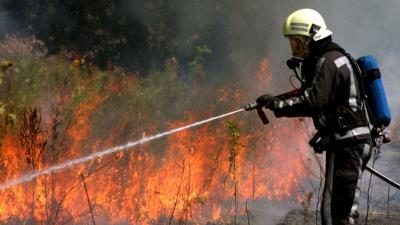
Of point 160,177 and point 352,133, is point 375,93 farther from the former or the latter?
point 160,177

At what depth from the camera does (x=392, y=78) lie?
2619 centimetres

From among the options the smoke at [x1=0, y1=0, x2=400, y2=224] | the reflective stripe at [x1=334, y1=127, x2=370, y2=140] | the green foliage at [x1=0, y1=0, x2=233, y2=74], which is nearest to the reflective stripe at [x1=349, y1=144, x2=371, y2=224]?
the reflective stripe at [x1=334, y1=127, x2=370, y2=140]

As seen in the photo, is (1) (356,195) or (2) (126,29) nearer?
(1) (356,195)

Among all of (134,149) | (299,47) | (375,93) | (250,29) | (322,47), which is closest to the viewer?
(375,93)

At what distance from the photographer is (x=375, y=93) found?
388 cm

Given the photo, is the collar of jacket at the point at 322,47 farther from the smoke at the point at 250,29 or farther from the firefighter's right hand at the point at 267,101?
the smoke at the point at 250,29

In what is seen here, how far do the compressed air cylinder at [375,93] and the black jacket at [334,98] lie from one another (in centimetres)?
11

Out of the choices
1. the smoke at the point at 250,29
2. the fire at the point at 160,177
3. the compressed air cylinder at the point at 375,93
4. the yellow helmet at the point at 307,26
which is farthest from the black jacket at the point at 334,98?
the smoke at the point at 250,29

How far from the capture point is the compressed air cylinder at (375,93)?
3883 mm

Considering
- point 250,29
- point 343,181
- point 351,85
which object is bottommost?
point 343,181

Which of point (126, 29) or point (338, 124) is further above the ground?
point (126, 29)

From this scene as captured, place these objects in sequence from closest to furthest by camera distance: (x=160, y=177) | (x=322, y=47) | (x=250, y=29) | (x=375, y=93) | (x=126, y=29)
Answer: (x=375, y=93), (x=322, y=47), (x=160, y=177), (x=126, y=29), (x=250, y=29)

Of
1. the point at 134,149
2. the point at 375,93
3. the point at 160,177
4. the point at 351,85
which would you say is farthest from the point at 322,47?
the point at 134,149

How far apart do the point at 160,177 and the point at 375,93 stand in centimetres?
638
